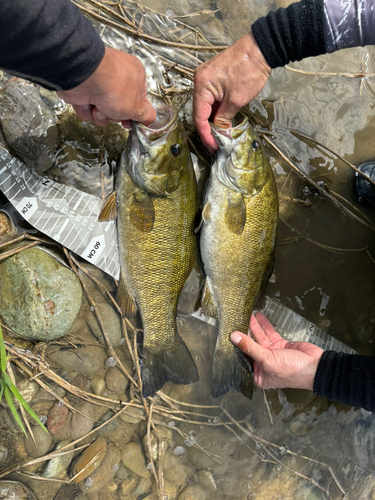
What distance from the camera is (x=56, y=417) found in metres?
3.03

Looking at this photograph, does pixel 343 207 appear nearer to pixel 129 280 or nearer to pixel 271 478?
pixel 129 280

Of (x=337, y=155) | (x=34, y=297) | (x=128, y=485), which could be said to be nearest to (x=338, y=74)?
(x=337, y=155)

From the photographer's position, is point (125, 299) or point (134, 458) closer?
point (125, 299)

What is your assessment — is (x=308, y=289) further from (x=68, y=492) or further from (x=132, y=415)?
(x=68, y=492)

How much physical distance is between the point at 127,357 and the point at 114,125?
218 cm

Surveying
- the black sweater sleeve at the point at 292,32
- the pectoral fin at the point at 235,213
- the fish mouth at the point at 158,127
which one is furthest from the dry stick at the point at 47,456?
the black sweater sleeve at the point at 292,32

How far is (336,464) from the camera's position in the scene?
3.64 metres

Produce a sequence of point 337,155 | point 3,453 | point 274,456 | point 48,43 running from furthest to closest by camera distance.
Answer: point 274,456 → point 337,155 → point 3,453 → point 48,43

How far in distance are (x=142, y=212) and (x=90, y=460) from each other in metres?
2.36

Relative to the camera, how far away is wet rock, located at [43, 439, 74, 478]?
2977mm

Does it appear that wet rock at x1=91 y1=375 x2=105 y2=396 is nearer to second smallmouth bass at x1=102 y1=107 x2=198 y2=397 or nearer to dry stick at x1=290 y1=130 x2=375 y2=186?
second smallmouth bass at x1=102 y1=107 x2=198 y2=397

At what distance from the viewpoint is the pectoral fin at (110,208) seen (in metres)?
2.78

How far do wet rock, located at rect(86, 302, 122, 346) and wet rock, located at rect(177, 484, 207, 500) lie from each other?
1.62 meters

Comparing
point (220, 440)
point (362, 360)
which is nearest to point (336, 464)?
point (220, 440)
